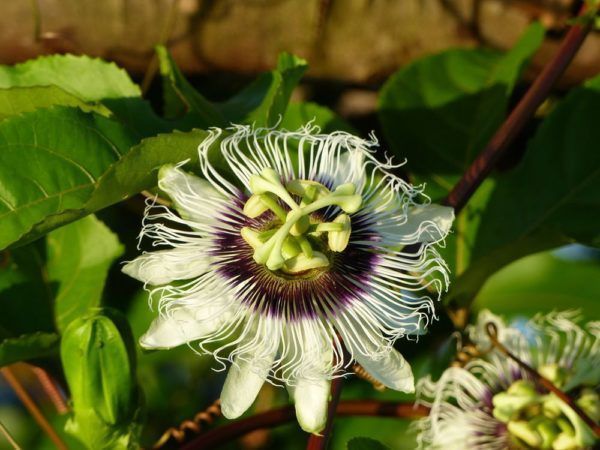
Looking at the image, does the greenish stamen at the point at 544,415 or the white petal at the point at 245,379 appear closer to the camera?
the white petal at the point at 245,379

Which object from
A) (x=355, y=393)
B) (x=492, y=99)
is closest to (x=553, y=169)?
(x=492, y=99)

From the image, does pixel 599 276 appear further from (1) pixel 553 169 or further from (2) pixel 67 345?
(2) pixel 67 345

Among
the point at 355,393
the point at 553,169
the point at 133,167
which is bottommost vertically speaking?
the point at 355,393

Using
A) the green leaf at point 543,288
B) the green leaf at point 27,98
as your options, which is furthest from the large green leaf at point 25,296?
the green leaf at point 543,288

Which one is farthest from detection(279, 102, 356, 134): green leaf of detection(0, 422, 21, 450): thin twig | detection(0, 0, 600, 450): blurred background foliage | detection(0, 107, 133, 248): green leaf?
detection(0, 422, 21, 450): thin twig

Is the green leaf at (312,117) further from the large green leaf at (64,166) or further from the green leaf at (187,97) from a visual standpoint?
the large green leaf at (64,166)

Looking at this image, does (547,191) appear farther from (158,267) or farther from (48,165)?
(48,165)

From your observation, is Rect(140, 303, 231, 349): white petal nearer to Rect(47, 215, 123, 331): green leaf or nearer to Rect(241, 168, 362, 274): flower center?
Rect(241, 168, 362, 274): flower center
